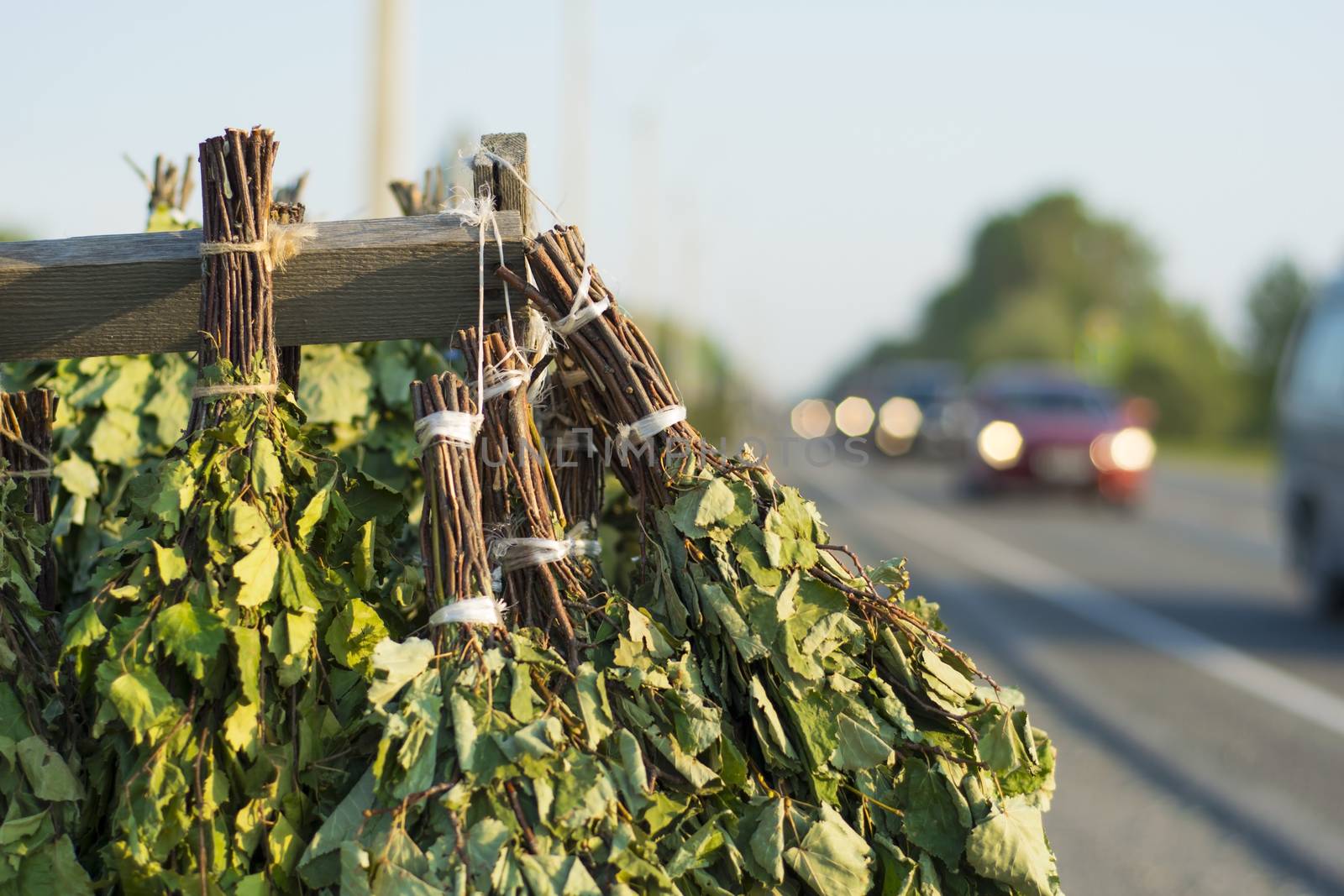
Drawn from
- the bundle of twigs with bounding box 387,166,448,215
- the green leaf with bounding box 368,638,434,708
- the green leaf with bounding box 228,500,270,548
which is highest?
the bundle of twigs with bounding box 387,166,448,215

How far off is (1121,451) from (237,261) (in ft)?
58.9

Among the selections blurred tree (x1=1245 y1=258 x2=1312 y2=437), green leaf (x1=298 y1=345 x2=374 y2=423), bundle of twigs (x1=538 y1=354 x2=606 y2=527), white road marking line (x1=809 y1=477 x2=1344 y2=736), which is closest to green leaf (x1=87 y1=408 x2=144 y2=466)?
green leaf (x1=298 y1=345 x2=374 y2=423)

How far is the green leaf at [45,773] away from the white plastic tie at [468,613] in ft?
1.61

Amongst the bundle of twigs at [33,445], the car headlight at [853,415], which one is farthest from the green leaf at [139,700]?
the car headlight at [853,415]

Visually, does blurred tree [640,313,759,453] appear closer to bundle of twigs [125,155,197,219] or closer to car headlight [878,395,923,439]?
car headlight [878,395,923,439]

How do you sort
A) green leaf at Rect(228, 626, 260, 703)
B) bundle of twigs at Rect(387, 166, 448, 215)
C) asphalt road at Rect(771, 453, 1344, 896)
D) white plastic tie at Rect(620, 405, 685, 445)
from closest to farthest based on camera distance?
green leaf at Rect(228, 626, 260, 703) < white plastic tie at Rect(620, 405, 685, 445) < bundle of twigs at Rect(387, 166, 448, 215) < asphalt road at Rect(771, 453, 1344, 896)

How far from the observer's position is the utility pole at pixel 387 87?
8500mm

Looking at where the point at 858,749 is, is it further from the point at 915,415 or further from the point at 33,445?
the point at 915,415

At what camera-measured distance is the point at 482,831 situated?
1616mm

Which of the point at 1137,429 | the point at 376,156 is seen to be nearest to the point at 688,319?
the point at 1137,429

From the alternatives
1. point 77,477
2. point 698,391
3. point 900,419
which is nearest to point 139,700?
point 77,477

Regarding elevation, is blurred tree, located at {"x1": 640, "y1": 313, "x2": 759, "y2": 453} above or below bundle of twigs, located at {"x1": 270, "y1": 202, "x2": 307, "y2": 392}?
below

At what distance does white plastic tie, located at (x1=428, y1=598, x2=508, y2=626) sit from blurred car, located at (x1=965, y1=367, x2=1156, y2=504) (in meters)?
17.7

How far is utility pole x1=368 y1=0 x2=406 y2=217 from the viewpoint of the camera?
8500 millimetres
